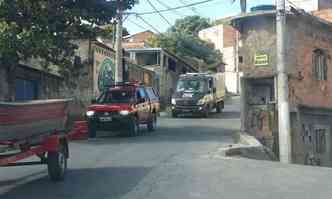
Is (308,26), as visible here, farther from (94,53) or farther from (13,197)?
(13,197)

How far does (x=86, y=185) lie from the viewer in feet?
36.5

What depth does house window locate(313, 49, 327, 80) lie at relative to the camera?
28.4 m

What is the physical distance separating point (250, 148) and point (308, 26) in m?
11.4

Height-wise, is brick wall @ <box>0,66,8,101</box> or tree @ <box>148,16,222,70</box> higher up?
tree @ <box>148,16,222,70</box>

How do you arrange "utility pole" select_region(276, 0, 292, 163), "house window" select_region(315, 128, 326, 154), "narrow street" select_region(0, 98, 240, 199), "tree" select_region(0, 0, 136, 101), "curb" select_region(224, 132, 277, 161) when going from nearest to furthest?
"narrow street" select_region(0, 98, 240, 199)
"curb" select_region(224, 132, 277, 161)
"tree" select_region(0, 0, 136, 101)
"utility pole" select_region(276, 0, 292, 163)
"house window" select_region(315, 128, 326, 154)

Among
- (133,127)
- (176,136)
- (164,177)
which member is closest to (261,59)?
(176,136)

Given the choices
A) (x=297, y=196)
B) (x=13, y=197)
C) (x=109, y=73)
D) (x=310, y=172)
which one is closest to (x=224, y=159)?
(x=310, y=172)

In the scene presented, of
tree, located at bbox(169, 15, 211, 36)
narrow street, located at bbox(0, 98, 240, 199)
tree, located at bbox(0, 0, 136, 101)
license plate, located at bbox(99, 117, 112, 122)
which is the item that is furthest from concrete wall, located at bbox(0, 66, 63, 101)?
tree, located at bbox(169, 15, 211, 36)

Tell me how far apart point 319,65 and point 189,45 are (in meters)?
→ 40.8

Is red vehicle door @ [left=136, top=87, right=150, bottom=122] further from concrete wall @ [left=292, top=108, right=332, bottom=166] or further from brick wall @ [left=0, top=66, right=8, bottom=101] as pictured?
concrete wall @ [left=292, top=108, right=332, bottom=166]

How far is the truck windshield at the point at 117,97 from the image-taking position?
76.0 ft

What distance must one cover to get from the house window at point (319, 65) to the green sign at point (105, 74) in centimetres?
1131

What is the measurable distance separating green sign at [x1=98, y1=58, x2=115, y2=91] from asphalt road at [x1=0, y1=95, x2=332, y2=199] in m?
15.8

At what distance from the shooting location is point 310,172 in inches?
535
